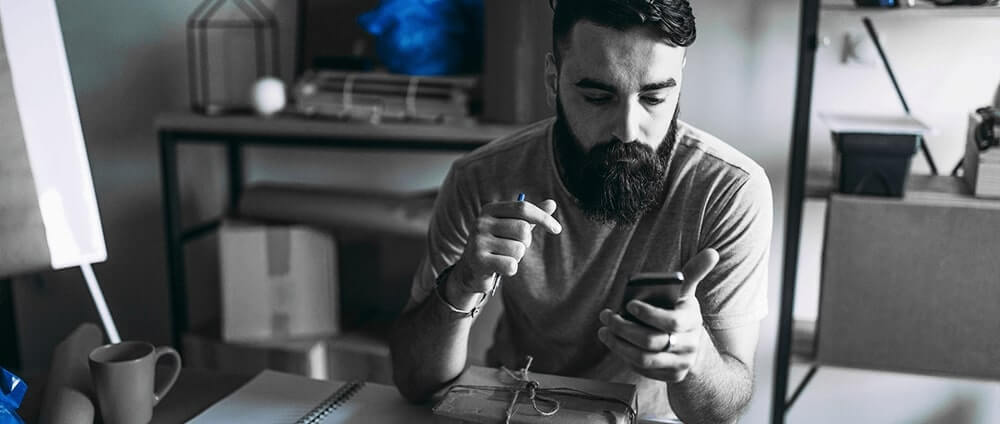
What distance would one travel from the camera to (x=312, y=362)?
1.95m

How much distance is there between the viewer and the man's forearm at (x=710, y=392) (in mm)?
971

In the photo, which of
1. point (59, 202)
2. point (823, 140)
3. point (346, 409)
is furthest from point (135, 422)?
point (823, 140)

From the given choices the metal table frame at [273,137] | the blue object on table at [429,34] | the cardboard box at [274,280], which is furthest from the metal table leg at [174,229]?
the blue object on table at [429,34]

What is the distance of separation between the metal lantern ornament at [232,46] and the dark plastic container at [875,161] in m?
1.32

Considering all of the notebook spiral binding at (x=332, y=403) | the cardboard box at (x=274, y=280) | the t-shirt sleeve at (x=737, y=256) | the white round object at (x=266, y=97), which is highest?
the white round object at (x=266, y=97)

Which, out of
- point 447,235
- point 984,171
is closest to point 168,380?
point 447,235

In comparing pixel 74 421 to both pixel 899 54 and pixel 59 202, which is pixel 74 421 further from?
pixel 899 54

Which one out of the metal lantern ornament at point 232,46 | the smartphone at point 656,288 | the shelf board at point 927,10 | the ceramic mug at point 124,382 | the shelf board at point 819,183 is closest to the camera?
the smartphone at point 656,288

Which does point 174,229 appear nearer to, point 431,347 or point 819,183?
point 431,347

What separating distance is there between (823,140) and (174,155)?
4.66ft

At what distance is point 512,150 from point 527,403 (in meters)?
0.47

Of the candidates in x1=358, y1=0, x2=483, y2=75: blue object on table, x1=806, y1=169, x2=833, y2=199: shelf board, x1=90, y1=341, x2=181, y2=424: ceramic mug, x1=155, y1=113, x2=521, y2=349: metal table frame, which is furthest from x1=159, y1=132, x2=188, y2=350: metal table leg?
x1=806, y1=169, x2=833, y2=199: shelf board

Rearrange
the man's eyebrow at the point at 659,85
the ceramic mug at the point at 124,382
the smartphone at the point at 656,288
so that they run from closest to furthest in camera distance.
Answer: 1. the smartphone at the point at 656,288
2. the ceramic mug at the point at 124,382
3. the man's eyebrow at the point at 659,85

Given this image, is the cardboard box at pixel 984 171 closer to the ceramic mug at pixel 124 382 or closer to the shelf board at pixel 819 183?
the shelf board at pixel 819 183
